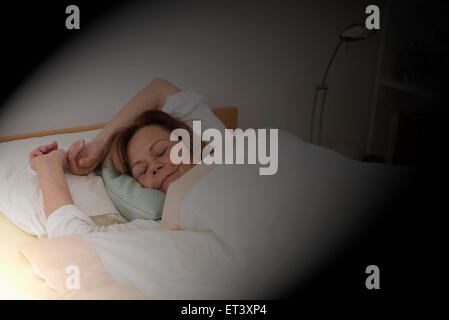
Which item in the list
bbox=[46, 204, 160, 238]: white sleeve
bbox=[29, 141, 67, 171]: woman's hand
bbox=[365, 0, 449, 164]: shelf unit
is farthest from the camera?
bbox=[365, 0, 449, 164]: shelf unit

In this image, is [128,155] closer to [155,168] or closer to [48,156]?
[155,168]

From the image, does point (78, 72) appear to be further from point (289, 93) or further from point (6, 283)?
point (289, 93)

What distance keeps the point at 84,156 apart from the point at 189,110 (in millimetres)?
293

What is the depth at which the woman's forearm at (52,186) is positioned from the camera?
813mm

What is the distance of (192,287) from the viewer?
62 centimetres

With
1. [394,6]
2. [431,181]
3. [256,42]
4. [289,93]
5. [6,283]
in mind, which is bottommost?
[6,283]

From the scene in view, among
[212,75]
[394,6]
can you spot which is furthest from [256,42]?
[394,6]

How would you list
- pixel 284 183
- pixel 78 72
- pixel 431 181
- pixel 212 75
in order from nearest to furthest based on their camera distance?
pixel 284 183, pixel 431 181, pixel 78 72, pixel 212 75

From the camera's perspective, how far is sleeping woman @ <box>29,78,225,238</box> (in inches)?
31.7

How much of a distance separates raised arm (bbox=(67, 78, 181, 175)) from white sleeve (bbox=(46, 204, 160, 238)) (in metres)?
0.14

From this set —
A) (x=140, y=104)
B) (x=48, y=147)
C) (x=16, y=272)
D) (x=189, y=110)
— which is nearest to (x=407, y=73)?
(x=189, y=110)

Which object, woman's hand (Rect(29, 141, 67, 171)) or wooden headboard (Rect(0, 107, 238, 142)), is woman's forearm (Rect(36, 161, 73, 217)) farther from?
wooden headboard (Rect(0, 107, 238, 142))

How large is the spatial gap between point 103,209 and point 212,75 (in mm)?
652

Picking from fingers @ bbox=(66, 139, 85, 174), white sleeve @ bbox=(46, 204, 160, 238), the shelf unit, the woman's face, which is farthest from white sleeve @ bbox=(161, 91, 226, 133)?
the shelf unit
